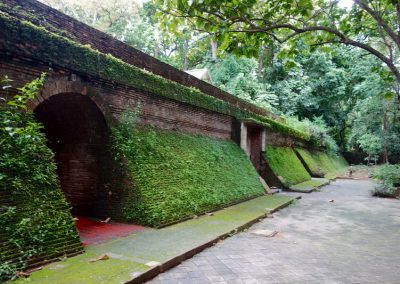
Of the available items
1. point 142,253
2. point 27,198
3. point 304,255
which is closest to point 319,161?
point 304,255

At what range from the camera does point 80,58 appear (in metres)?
5.54

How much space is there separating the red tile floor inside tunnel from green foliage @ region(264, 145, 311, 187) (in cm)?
908

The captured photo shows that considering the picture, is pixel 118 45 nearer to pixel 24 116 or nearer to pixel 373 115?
pixel 24 116

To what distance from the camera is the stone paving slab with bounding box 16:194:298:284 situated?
3.54 meters

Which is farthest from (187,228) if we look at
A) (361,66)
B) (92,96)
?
(361,66)

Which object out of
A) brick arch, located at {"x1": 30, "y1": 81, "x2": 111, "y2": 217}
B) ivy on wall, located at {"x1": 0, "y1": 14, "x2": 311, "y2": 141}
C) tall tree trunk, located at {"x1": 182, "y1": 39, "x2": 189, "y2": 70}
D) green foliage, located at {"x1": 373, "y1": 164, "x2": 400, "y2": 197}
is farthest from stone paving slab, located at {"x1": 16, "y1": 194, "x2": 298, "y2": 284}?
tall tree trunk, located at {"x1": 182, "y1": 39, "x2": 189, "y2": 70}

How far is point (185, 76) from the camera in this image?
9.62m

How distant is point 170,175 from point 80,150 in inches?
76.0

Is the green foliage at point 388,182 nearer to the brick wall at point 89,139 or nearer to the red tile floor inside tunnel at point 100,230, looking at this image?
the brick wall at point 89,139

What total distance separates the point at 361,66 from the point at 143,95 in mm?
22961

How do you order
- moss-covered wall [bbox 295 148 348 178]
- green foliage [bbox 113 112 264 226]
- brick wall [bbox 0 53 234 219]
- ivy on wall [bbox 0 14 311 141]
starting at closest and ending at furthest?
ivy on wall [bbox 0 14 311 141], brick wall [bbox 0 53 234 219], green foliage [bbox 113 112 264 226], moss-covered wall [bbox 295 148 348 178]

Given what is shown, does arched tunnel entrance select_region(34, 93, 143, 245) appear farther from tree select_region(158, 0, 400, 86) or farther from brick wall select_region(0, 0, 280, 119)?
tree select_region(158, 0, 400, 86)

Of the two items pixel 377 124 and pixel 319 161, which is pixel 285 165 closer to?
pixel 319 161

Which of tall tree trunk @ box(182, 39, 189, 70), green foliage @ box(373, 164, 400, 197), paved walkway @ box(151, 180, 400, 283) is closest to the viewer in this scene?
paved walkway @ box(151, 180, 400, 283)
